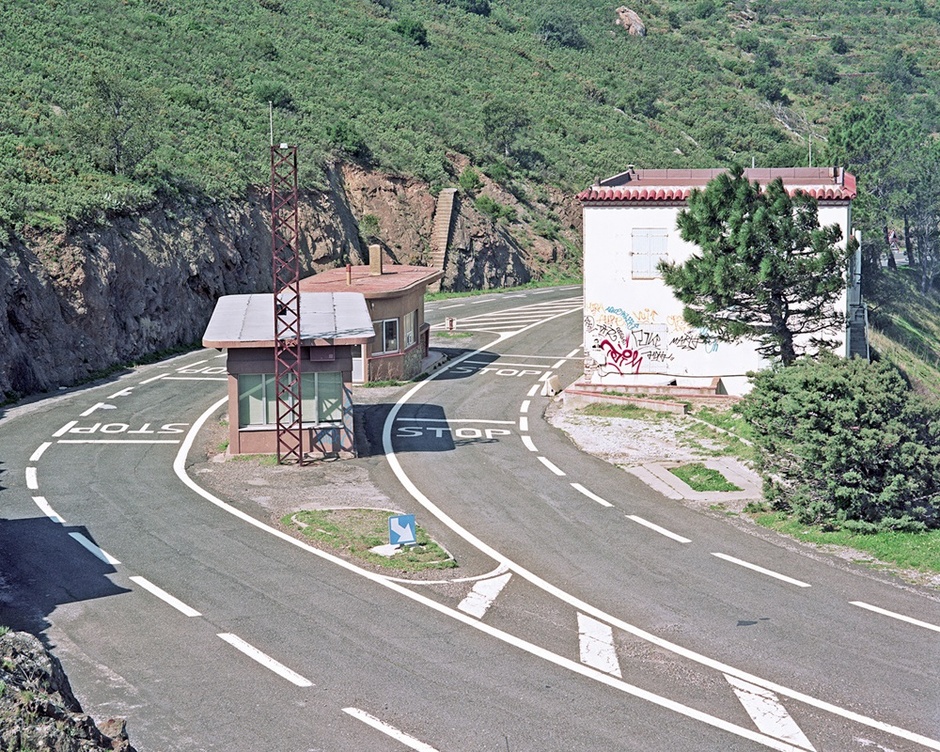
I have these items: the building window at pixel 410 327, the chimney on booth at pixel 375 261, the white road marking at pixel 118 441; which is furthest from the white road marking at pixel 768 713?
the chimney on booth at pixel 375 261

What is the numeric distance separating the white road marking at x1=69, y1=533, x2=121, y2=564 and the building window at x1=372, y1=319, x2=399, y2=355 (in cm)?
1946

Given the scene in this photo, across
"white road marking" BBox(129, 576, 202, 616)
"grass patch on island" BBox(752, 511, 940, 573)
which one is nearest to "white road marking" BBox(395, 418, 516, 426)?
"grass patch on island" BBox(752, 511, 940, 573)

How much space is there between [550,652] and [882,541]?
32.5 feet

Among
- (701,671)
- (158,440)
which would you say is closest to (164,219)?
(158,440)

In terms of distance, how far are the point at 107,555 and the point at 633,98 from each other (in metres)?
102

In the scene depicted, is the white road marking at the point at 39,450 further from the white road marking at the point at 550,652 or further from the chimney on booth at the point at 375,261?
the chimney on booth at the point at 375,261

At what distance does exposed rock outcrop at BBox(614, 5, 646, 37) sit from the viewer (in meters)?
152

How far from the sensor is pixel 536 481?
32250 mm

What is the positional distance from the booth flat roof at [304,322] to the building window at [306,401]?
1327mm

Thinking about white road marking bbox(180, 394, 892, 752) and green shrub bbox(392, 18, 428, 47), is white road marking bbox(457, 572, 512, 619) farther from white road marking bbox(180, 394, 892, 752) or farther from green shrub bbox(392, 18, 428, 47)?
green shrub bbox(392, 18, 428, 47)

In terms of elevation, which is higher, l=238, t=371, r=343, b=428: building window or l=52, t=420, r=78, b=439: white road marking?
l=238, t=371, r=343, b=428: building window

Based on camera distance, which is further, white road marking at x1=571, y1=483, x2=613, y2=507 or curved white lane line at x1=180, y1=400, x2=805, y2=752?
white road marking at x1=571, y1=483, x2=613, y2=507

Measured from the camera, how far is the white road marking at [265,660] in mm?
18547

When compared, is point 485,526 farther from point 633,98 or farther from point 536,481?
point 633,98
